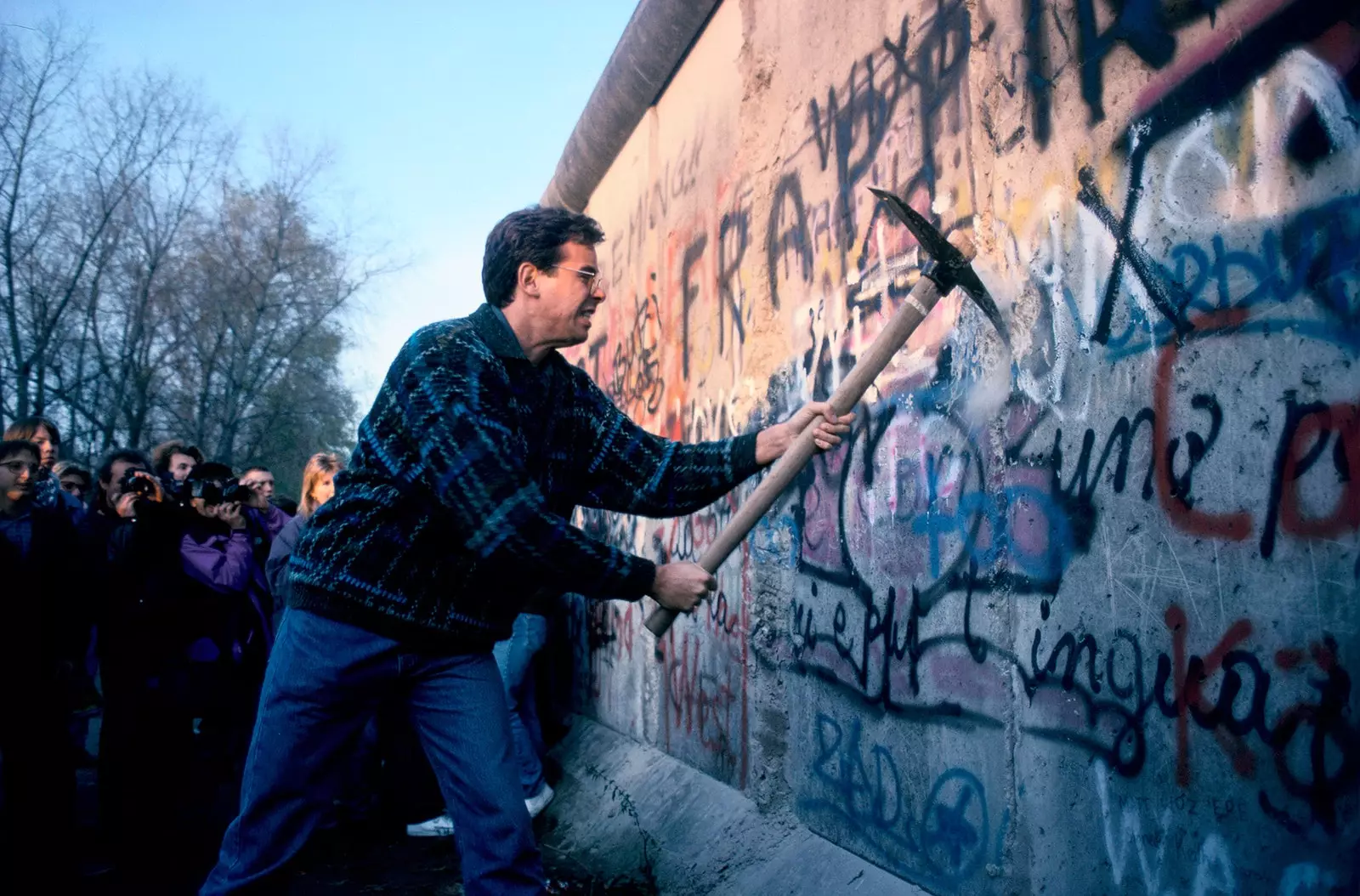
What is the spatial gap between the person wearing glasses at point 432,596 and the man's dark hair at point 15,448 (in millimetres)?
3089

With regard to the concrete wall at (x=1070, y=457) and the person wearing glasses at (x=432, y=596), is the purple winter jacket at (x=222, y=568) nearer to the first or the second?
the concrete wall at (x=1070, y=457)

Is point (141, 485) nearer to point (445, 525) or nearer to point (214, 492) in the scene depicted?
point (214, 492)

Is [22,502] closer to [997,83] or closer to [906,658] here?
[906,658]

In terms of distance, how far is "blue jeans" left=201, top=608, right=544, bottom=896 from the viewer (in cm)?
240

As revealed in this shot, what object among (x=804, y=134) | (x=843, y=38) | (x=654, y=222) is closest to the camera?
(x=843, y=38)

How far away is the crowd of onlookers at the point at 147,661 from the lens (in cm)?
423

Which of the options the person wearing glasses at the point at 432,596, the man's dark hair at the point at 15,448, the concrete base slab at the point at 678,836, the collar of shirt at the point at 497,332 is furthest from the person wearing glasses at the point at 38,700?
the collar of shirt at the point at 497,332

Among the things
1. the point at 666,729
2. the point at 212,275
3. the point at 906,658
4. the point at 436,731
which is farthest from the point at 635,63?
the point at 212,275

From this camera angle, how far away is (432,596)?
2494 millimetres

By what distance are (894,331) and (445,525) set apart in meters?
1.27

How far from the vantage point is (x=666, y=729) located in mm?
5211

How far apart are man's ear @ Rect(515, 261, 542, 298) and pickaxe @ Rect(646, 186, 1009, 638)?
2.67 ft

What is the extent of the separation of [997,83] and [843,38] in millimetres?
1069

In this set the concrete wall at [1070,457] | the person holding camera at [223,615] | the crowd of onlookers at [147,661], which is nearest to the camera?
the concrete wall at [1070,457]
